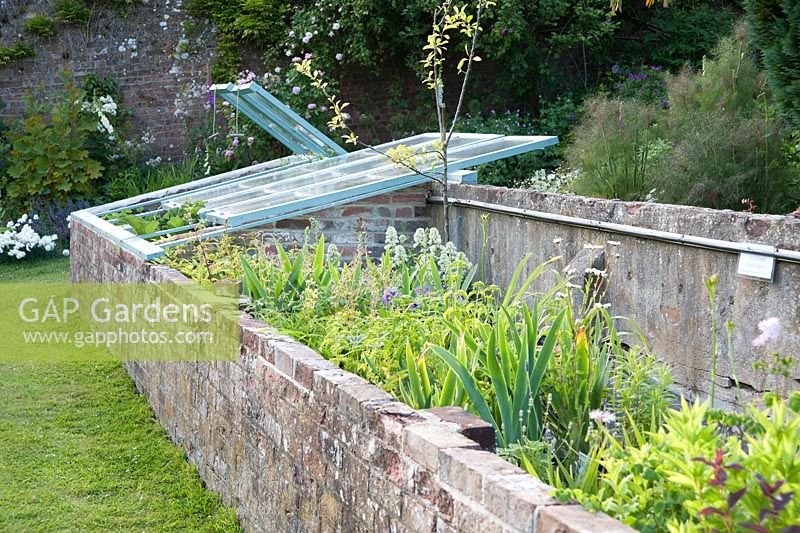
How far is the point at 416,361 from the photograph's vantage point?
4.07 metres

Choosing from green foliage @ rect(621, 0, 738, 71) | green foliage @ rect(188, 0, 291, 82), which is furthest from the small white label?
green foliage @ rect(188, 0, 291, 82)

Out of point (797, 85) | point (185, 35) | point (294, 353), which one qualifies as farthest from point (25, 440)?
point (185, 35)

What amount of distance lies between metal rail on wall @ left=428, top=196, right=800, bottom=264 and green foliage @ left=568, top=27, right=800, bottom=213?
44.9 inches

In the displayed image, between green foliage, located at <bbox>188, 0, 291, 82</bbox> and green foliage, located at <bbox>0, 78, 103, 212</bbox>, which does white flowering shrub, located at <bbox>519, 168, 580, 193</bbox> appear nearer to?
green foliage, located at <bbox>188, 0, 291, 82</bbox>

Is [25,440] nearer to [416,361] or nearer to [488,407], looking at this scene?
[416,361]

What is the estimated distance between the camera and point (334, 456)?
3.47m

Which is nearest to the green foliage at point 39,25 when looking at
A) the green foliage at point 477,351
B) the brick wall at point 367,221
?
the brick wall at point 367,221

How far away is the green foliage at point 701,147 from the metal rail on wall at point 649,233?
1.14 meters

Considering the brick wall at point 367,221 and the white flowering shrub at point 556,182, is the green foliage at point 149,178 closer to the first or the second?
the white flowering shrub at point 556,182

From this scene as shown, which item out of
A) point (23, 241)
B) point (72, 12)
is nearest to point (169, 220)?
point (23, 241)

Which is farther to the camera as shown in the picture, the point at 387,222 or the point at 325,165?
the point at 325,165

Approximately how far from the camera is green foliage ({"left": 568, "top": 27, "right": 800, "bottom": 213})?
260 inches

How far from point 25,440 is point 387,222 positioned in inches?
125

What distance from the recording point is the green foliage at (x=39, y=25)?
14945mm
